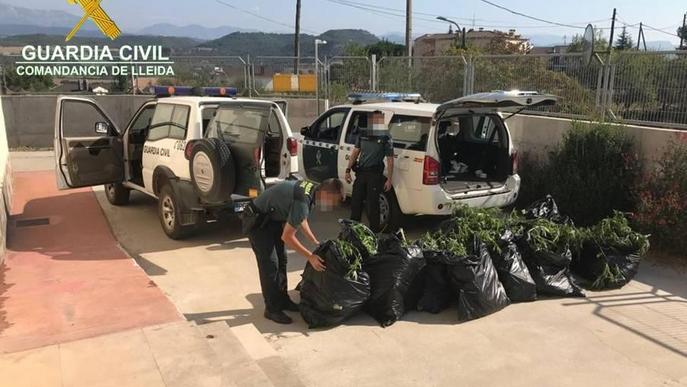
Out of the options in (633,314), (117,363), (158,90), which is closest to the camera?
(117,363)

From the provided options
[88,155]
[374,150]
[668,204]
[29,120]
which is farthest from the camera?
[29,120]

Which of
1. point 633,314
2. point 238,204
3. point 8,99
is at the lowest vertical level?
point 633,314

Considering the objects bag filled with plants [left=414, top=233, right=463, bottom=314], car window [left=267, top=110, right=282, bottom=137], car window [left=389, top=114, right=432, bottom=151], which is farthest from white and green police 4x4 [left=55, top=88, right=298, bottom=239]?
bag filled with plants [left=414, top=233, right=463, bottom=314]

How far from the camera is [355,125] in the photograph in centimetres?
794

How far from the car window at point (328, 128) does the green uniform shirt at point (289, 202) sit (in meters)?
3.85

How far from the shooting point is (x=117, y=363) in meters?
3.66

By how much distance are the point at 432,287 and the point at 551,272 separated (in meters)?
1.25

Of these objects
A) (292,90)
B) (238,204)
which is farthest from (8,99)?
(238,204)

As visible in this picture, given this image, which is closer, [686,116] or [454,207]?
[454,207]

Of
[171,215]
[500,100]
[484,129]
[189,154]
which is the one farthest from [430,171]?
[171,215]

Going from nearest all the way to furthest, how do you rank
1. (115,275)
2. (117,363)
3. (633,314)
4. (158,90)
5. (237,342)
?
(117,363), (237,342), (633,314), (115,275), (158,90)

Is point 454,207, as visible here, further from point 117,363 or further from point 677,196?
point 117,363

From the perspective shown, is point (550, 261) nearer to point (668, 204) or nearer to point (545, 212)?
point (545, 212)

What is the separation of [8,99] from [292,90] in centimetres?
856
